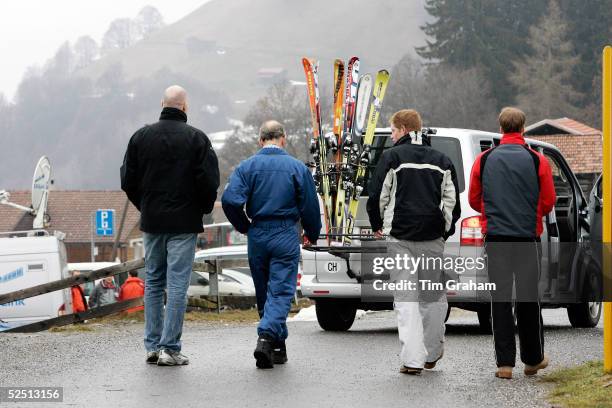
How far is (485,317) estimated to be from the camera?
1327 centimetres

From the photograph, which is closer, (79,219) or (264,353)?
(264,353)

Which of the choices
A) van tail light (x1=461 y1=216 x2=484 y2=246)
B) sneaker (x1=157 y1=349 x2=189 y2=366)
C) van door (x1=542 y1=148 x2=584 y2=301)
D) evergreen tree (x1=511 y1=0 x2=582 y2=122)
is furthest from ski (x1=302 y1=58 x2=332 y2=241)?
evergreen tree (x1=511 y1=0 x2=582 y2=122)

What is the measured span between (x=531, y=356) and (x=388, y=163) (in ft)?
5.63

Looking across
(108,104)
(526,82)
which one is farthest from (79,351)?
(108,104)

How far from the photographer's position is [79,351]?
11.1m

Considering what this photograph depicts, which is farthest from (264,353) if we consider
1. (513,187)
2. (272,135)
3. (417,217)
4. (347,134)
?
(347,134)

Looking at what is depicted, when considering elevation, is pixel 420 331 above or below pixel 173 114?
below

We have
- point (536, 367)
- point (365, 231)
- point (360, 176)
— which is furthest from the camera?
point (360, 176)

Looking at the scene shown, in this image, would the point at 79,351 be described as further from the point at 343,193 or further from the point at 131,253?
the point at 131,253

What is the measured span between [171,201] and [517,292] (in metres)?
2.59

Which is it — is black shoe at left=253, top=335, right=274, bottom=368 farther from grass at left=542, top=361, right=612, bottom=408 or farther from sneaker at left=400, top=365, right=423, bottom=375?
grass at left=542, top=361, right=612, bottom=408

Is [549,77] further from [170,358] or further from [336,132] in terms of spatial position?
[170,358]

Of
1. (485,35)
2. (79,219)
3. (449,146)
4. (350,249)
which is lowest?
(79,219)

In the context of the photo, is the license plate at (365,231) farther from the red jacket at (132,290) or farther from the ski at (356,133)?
the red jacket at (132,290)
